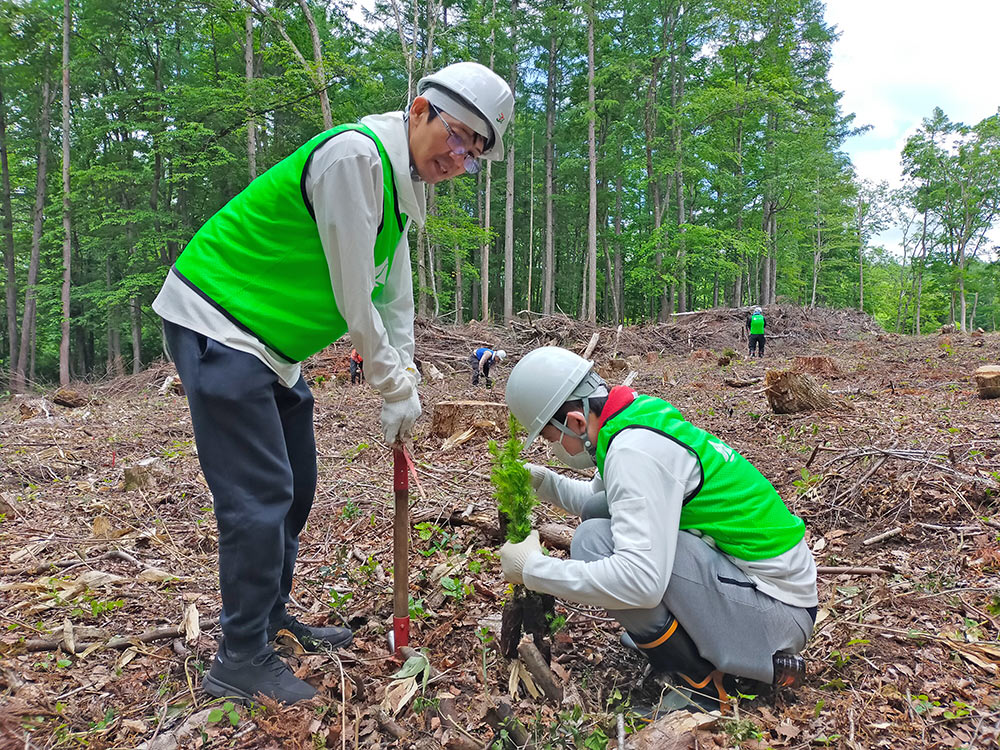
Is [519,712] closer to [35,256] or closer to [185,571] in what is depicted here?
[185,571]

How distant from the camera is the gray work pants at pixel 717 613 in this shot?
1.87 metres

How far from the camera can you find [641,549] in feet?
5.64

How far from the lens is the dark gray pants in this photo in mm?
1781

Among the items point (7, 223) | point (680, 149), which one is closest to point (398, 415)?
point (680, 149)

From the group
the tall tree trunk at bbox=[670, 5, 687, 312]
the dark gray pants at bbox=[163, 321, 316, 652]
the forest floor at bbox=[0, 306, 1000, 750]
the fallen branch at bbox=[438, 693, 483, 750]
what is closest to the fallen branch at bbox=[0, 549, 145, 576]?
the forest floor at bbox=[0, 306, 1000, 750]

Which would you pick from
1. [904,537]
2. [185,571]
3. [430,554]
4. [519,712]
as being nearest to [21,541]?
[185,571]

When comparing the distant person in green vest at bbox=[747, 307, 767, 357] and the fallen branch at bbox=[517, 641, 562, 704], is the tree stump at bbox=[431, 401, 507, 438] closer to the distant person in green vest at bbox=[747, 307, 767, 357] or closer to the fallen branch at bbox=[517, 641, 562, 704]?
the fallen branch at bbox=[517, 641, 562, 704]

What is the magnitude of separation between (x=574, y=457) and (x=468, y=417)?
358 cm

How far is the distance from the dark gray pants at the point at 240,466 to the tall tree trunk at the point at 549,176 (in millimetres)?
20402

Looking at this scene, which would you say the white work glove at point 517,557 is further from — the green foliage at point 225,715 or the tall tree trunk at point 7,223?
the tall tree trunk at point 7,223

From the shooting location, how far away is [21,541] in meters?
3.35

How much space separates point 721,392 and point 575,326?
663cm

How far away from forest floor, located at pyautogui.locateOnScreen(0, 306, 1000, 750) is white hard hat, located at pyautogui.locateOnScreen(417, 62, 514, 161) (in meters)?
2.03

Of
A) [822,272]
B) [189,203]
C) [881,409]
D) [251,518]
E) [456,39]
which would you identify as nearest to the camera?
[251,518]
